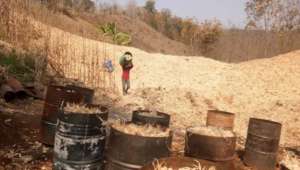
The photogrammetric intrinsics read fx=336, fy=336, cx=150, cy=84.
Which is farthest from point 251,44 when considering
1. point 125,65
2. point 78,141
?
point 78,141

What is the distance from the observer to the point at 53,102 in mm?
4379

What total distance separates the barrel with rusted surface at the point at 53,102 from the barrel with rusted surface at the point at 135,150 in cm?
135

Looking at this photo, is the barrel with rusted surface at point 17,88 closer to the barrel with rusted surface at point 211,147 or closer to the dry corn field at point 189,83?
the dry corn field at point 189,83

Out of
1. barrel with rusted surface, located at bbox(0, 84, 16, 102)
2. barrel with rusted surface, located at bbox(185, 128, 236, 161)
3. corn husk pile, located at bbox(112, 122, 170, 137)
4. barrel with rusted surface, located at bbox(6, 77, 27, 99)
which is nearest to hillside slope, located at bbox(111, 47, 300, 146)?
barrel with rusted surface, located at bbox(6, 77, 27, 99)

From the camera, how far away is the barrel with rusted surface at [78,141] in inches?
128

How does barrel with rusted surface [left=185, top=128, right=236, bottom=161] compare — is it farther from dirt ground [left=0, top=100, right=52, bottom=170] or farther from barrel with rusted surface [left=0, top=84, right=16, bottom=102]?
barrel with rusted surface [left=0, top=84, right=16, bottom=102]

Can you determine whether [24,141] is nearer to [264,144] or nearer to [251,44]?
[264,144]

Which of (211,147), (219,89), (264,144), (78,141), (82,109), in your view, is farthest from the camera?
(219,89)

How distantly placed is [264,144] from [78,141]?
10.3 feet

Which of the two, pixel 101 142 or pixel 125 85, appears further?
pixel 125 85

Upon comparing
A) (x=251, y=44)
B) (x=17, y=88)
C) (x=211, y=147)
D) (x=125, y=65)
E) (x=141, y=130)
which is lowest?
(x=211, y=147)

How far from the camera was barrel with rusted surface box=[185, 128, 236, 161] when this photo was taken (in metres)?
3.90

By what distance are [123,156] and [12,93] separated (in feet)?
13.5

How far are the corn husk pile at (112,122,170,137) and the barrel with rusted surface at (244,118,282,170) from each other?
2.37 metres
